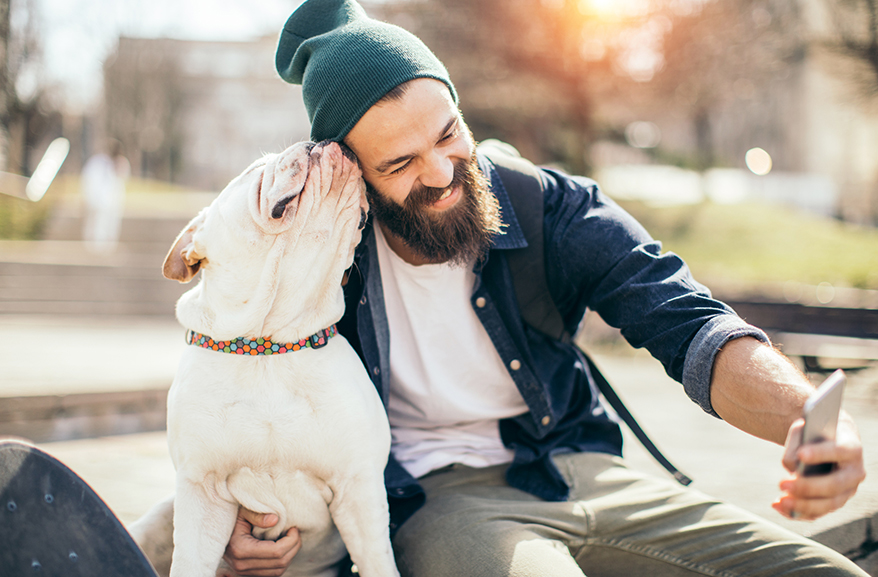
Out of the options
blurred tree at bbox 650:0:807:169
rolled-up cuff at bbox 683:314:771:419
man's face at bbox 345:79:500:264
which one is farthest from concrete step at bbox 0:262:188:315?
blurred tree at bbox 650:0:807:169

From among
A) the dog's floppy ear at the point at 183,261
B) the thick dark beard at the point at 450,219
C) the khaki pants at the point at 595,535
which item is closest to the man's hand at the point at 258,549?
the khaki pants at the point at 595,535

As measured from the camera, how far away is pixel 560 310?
7.27 ft

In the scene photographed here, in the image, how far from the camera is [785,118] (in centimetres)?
2941

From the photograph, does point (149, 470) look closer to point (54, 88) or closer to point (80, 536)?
point (80, 536)

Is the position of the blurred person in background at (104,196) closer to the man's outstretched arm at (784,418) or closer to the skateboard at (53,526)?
the skateboard at (53,526)

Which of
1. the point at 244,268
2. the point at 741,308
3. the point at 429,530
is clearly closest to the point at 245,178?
the point at 244,268

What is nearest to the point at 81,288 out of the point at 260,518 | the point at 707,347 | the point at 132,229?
the point at 132,229

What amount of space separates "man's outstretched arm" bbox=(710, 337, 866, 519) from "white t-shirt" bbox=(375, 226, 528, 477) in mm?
711

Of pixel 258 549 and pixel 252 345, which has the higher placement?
pixel 252 345

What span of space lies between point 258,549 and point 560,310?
1.18 meters

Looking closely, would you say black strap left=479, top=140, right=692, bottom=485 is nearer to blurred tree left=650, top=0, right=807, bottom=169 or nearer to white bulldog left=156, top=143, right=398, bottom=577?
white bulldog left=156, top=143, right=398, bottom=577

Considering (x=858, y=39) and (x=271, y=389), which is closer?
(x=271, y=389)

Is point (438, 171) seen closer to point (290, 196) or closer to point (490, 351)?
point (290, 196)

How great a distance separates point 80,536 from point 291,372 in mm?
579
